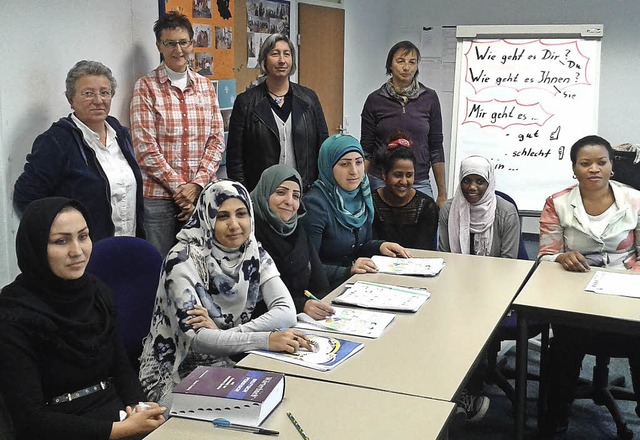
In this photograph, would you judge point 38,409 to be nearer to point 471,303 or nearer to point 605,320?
point 471,303

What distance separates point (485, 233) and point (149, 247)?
1.69m

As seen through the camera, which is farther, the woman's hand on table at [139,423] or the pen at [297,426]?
the woman's hand on table at [139,423]

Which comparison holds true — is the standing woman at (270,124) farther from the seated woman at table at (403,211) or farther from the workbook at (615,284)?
the workbook at (615,284)

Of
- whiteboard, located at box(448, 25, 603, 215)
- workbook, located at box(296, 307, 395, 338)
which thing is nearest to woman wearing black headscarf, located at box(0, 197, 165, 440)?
workbook, located at box(296, 307, 395, 338)

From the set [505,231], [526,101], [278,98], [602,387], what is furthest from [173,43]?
[602,387]

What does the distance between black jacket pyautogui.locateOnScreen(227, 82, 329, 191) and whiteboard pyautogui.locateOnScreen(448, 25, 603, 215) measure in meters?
1.30

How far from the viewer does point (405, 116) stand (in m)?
3.98

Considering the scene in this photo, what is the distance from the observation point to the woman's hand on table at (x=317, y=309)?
237 centimetres

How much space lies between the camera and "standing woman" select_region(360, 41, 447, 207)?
156 inches

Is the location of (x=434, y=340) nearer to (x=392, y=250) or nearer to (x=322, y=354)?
(x=322, y=354)

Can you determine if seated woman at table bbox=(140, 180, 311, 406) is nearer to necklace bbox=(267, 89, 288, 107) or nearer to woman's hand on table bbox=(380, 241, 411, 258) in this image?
woman's hand on table bbox=(380, 241, 411, 258)

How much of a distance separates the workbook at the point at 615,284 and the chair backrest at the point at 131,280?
64.8 inches

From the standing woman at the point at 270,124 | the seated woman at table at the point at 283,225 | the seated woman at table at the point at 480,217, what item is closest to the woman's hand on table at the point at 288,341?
the seated woman at table at the point at 283,225

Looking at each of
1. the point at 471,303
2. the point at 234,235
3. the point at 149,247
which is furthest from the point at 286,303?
the point at 471,303
